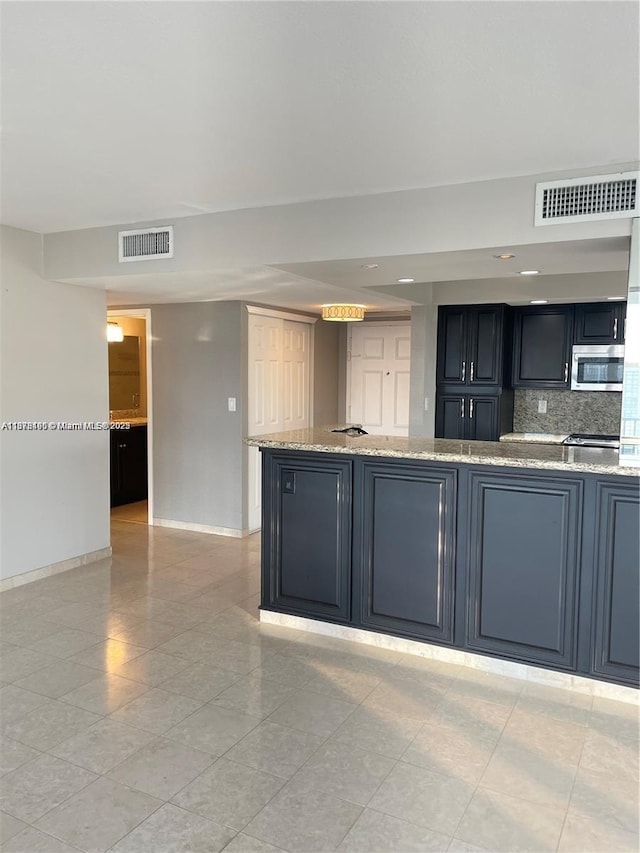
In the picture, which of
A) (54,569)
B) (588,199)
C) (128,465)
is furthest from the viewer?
(128,465)

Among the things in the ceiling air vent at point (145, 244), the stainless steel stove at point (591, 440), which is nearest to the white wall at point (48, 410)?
the ceiling air vent at point (145, 244)

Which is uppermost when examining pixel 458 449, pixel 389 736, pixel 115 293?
pixel 115 293

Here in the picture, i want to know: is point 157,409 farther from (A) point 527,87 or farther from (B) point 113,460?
(A) point 527,87

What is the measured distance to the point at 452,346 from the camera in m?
6.51

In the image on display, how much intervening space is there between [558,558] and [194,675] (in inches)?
73.2

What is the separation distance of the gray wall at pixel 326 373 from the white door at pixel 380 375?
0.22 meters

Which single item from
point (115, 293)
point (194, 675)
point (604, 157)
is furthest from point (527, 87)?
point (115, 293)

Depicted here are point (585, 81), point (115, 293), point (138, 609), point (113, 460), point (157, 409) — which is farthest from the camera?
point (113, 460)

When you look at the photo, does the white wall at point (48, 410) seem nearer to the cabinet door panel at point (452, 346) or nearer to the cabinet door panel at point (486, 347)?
the cabinet door panel at point (452, 346)

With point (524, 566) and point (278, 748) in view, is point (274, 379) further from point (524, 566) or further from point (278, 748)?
point (278, 748)

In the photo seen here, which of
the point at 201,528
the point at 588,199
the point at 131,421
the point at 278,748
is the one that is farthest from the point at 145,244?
the point at 131,421

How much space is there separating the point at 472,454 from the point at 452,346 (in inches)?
136

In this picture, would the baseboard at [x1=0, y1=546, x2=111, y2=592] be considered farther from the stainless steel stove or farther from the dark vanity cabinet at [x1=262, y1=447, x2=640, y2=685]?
the stainless steel stove

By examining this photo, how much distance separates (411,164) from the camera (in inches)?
114
